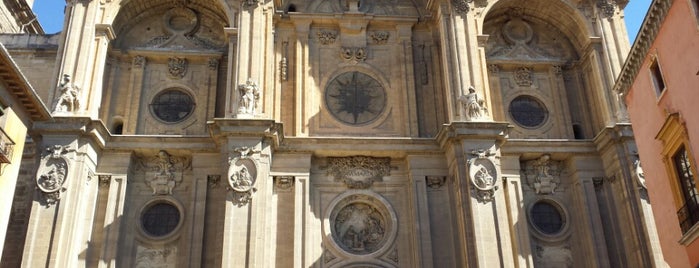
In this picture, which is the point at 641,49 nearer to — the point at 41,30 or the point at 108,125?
the point at 108,125

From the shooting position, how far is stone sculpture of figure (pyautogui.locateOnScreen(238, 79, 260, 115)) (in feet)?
70.5

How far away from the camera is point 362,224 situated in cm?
2241

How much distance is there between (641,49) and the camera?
17.1 meters

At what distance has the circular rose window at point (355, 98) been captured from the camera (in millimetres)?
23922

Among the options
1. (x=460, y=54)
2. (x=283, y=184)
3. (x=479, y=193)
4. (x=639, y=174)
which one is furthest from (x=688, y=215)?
(x=283, y=184)

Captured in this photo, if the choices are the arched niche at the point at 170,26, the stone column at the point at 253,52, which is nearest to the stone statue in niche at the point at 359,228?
the stone column at the point at 253,52

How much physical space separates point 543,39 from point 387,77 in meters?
7.18

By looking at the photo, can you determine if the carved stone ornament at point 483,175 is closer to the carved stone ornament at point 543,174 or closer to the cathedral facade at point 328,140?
the cathedral facade at point 328,140

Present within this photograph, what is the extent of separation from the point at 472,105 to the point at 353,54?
5307mm

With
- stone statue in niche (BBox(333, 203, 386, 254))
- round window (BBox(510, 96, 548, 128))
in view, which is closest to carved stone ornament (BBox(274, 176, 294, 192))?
stone statue in niche (BBox(333, 203, 386, 254))

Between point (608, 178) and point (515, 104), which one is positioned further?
point (515, 104)

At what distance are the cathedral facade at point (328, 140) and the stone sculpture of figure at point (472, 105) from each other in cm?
7

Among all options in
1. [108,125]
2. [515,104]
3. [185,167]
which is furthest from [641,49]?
[108,125]

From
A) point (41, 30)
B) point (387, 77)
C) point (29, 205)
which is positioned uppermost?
point (41, 30)
